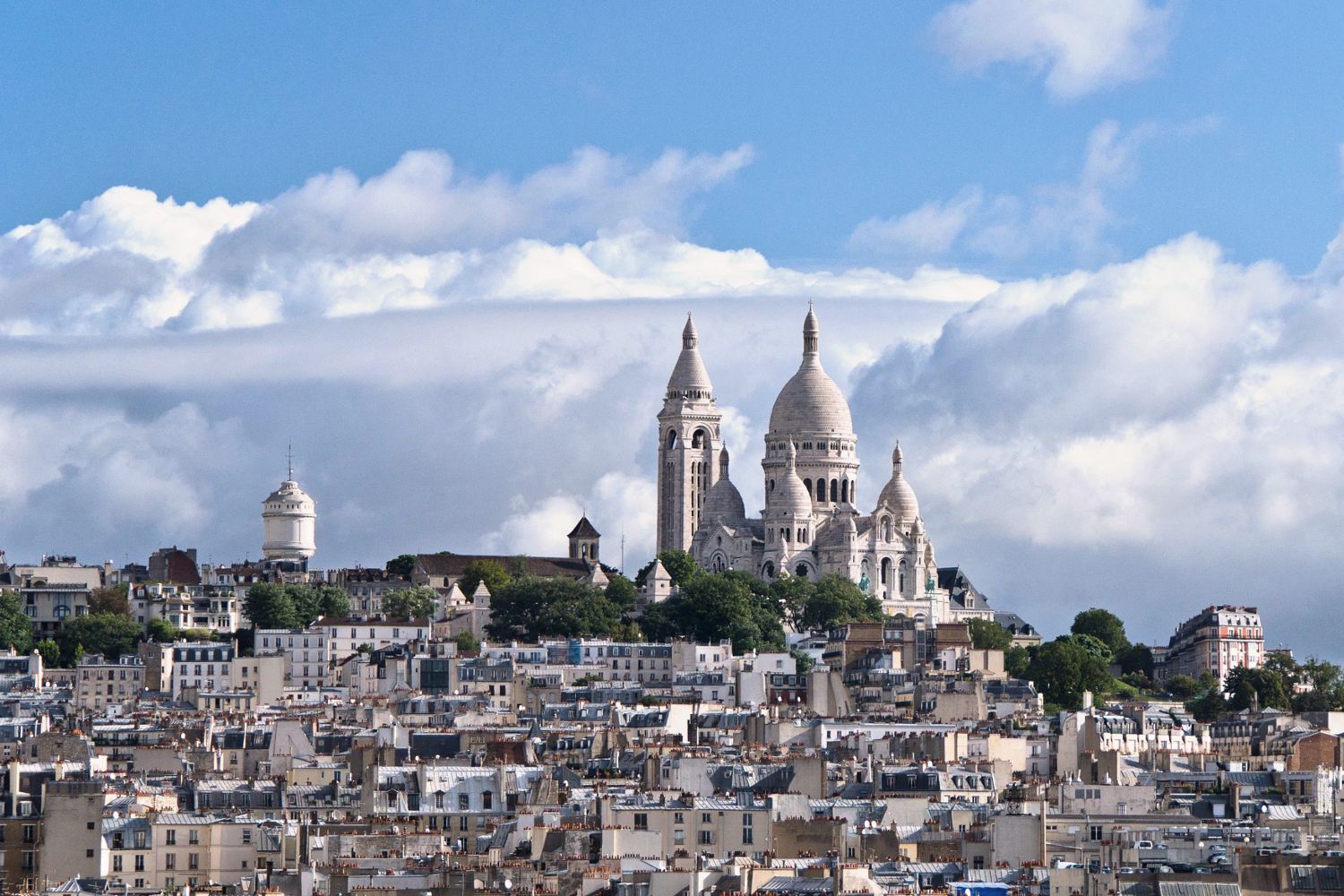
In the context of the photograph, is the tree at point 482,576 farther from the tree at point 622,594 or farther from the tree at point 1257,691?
the tree at point 1257,691

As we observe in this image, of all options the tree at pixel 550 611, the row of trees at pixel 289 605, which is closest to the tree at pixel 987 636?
the tree at pixel 550 611

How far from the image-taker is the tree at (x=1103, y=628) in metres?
196

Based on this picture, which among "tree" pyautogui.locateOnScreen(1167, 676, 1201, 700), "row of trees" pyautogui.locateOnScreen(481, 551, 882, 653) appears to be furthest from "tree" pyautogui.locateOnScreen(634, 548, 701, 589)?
"tree" pyautogui.locateOnScreen(1167, 676, 1201, 700)

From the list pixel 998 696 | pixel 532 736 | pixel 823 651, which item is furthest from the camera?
pixel 823 651

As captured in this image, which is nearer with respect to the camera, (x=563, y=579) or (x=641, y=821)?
(x=641, y=821)

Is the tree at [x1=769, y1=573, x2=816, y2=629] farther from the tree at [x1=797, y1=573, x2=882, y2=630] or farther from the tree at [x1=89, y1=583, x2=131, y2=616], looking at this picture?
the tree at [x1=89, y1=583, x2=131, y2=616]

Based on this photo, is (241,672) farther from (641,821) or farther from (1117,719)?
(641,821)

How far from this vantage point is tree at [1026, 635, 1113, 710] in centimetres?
16375

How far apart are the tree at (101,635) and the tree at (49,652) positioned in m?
0.67

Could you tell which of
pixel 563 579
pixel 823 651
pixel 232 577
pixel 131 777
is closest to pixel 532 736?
pixel 131 777

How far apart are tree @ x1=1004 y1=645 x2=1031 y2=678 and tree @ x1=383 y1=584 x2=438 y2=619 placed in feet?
87.3

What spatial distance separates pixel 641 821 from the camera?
8500 centimetres

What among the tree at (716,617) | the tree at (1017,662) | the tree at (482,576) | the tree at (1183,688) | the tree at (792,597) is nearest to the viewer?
the tree at (1017,662)

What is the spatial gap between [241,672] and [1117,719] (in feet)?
123
